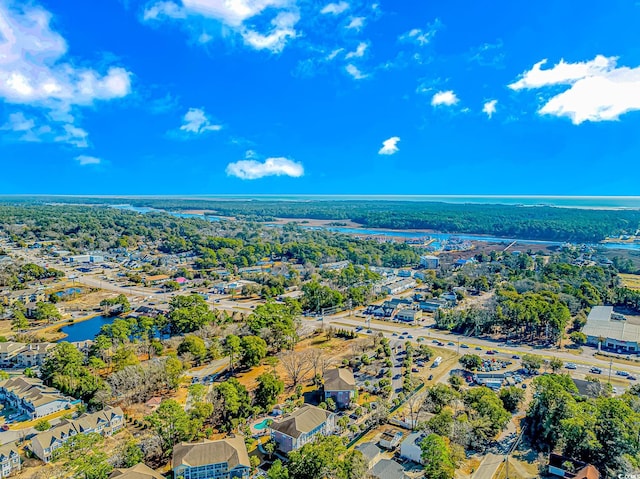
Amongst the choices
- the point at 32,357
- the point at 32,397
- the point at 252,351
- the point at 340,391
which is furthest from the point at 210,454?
the point at 32,357

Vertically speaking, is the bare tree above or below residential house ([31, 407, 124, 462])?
below

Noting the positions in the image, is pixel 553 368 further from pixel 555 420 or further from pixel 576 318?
pixel 576 318

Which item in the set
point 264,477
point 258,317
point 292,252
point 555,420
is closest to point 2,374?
point 258,317

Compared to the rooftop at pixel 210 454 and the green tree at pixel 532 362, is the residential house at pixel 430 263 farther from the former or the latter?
the rooftop at pixel 210 454

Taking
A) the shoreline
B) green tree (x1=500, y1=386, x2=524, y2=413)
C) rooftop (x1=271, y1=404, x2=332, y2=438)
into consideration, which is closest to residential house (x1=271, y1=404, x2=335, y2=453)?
rooftop (x1=271, y1=404, x2=332, y2=438)

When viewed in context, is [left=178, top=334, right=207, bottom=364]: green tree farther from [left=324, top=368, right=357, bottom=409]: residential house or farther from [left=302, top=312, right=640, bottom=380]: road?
[left=302, top=312, right=640, bottom=380]: road

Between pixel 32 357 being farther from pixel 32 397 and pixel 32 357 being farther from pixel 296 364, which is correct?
pixel 296 364
